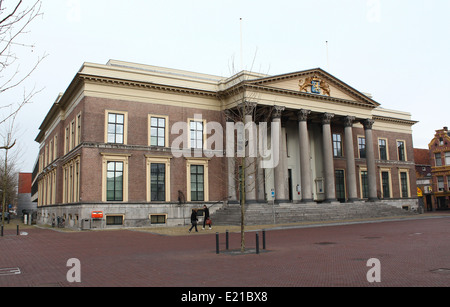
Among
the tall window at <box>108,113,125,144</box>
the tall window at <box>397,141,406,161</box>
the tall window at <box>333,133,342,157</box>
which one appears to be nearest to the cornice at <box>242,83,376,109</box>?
the tall window at <box>333,133,342,157</box>

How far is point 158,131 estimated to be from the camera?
36.3 metres

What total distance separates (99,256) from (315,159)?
35736mm

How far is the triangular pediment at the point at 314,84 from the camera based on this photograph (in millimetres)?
37594

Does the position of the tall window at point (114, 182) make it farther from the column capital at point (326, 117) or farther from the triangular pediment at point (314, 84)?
the column capital at point (326, 117)

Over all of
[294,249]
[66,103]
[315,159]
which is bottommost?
[294,249]

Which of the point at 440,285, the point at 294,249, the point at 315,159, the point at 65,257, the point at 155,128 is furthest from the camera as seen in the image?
the point at 315,159

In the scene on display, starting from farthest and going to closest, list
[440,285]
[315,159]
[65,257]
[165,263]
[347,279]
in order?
[315,159], [65,257], [165,263], [347,279], [440,285]

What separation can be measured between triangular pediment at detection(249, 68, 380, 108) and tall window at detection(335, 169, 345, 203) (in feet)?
30.2

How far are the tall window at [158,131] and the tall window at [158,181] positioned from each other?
2064 mm

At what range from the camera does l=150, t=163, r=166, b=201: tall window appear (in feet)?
116

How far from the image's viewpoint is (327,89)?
41.2 meters

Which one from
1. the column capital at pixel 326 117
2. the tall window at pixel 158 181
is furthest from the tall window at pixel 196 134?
the column capital at pixel 326 117
